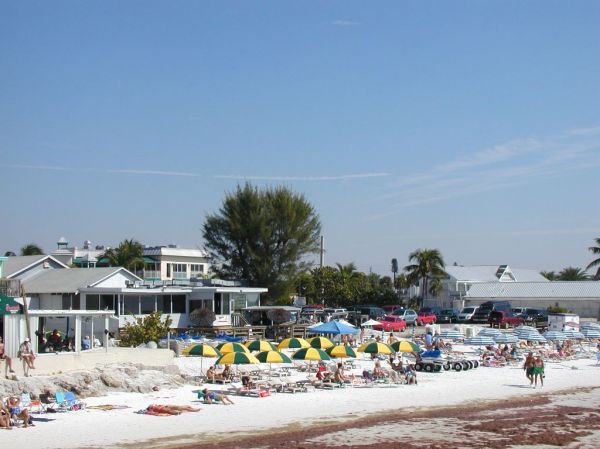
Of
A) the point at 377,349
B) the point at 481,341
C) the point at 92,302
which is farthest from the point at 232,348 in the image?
the point at 92,302

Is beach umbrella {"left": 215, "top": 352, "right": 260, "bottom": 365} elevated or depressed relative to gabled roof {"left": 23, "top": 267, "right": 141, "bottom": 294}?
depressed

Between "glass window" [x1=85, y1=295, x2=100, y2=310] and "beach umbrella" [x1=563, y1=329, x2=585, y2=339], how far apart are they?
2669 centimetres

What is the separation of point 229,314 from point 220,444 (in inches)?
1236

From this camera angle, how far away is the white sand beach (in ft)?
74.5

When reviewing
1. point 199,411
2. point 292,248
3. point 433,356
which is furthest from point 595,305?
point 199,411

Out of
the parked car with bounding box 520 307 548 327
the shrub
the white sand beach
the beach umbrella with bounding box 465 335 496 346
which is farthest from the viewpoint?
the parked car with bounding box 520 307 548 327

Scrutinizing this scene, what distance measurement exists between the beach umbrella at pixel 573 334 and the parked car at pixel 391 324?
11.8 m

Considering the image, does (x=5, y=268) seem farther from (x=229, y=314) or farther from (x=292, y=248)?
(x=292, y=248)

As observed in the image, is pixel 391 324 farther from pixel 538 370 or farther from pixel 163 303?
pixel 538 370

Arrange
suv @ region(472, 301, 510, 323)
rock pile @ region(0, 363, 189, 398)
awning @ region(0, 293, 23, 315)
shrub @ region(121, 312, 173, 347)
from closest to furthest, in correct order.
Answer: rock pile @ region(0, 363, 189, 398) → awning @ region(0, 293, 23, 315) → shrub @ region(121, 312, 173, 347) → suv @ region(472, 301, 510, 323)

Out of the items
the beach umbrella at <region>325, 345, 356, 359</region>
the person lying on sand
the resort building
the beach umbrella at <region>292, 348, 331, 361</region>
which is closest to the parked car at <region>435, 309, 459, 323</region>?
the resort building

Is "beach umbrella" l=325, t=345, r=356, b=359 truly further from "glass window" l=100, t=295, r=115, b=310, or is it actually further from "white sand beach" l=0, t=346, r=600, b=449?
"glass window" l=100, t=295, r=115, b=310

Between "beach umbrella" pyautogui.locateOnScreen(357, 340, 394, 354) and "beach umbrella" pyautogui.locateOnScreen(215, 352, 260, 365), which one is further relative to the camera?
"beach umbrella" pyautogui.locateOnScreen(357, 340, 394, 354)

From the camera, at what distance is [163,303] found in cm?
5088
